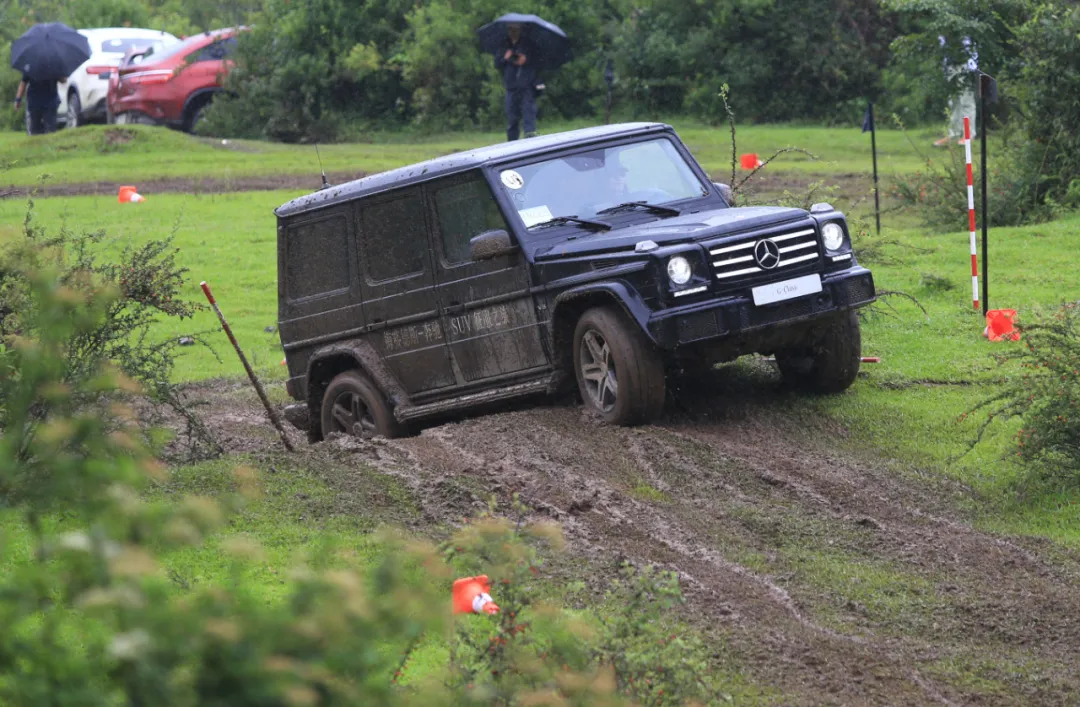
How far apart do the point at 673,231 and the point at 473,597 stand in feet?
13.4

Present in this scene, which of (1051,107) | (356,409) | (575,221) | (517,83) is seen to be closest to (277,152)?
(517,83)

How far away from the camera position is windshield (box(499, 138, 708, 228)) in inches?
381

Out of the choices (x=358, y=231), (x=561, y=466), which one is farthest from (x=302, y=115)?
(x=561, y=466)

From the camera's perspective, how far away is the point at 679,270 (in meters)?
8.62

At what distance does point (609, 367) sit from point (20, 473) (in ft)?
19.8

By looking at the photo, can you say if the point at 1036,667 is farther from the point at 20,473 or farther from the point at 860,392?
the point at 860,392

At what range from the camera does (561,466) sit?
8.06 m

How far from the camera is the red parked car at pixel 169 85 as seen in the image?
106 feet

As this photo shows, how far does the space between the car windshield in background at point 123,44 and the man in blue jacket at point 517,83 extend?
1108cm

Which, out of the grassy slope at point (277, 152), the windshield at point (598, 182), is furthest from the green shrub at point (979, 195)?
the windshield at point (598, 182)

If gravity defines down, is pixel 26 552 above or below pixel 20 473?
below

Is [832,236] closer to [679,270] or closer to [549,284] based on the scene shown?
[679,270]

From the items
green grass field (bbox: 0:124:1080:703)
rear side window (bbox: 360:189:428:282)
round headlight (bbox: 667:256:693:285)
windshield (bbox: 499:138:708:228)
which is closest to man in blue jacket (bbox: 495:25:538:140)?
green grass field (bbox: 0:124:1080:703)

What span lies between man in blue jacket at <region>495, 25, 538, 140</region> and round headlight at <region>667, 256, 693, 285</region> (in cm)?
1757
